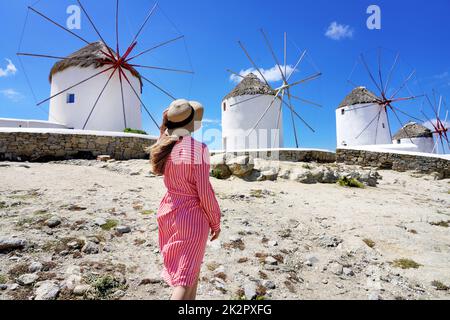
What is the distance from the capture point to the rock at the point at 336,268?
129 inches

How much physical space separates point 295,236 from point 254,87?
51.7 feet

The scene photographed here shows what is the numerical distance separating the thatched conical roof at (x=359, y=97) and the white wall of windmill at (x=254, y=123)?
316 inches

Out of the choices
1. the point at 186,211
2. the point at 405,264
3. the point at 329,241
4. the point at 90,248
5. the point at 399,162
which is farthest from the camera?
the point at 399,162

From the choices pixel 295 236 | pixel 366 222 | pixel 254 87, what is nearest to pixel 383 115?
pixel 254 87

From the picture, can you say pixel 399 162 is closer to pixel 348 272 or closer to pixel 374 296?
pixel 348 272

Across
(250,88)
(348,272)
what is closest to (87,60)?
(250,88)

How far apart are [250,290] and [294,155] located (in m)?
11.4

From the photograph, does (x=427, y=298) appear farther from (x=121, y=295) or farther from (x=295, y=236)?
(x=121, y=295)

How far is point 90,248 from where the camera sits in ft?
10.7

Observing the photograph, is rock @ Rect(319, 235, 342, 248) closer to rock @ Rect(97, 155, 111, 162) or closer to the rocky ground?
the rocky ground

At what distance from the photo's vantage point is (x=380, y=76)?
71.9 feet

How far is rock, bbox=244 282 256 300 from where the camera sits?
2632mm

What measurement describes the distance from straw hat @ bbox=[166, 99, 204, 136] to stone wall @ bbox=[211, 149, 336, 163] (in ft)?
33.7

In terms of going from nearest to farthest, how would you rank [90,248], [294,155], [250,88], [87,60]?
[90,248]
[294,155]
[87,60]
[250,88]
